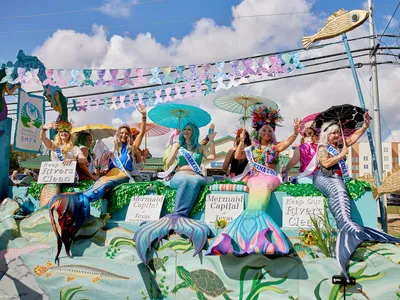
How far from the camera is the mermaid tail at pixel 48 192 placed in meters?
5.93

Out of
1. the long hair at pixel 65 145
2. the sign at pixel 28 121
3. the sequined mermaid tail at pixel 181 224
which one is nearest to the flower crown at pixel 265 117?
the sequined mermaid tail at pixel 181 224

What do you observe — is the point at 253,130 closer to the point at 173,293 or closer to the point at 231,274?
the point at 231,274

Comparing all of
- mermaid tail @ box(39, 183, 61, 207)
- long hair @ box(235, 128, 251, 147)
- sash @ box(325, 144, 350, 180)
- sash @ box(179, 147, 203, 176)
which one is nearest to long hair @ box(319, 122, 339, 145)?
sash @ box(325, 144, 350, 180)

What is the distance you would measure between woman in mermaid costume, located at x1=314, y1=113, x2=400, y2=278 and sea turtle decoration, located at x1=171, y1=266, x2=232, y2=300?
132 centimetres

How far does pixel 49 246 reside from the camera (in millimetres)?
5215

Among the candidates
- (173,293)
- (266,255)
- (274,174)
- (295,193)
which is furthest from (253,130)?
(173,293)

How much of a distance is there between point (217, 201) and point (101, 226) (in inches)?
63.6

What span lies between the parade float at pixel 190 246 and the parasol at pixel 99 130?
162 inches

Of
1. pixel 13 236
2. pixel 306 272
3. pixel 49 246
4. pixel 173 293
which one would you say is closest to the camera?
pixel 306 272

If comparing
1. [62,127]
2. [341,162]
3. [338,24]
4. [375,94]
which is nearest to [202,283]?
[341,162]

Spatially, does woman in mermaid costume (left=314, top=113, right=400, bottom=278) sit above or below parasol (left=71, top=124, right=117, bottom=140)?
below

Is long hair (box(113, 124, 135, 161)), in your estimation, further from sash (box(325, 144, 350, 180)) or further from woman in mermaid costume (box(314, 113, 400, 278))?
sash (box(325, 144, 350, 180))

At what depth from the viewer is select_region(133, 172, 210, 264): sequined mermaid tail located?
4.65 metres

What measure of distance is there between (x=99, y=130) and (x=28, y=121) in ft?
10.0
